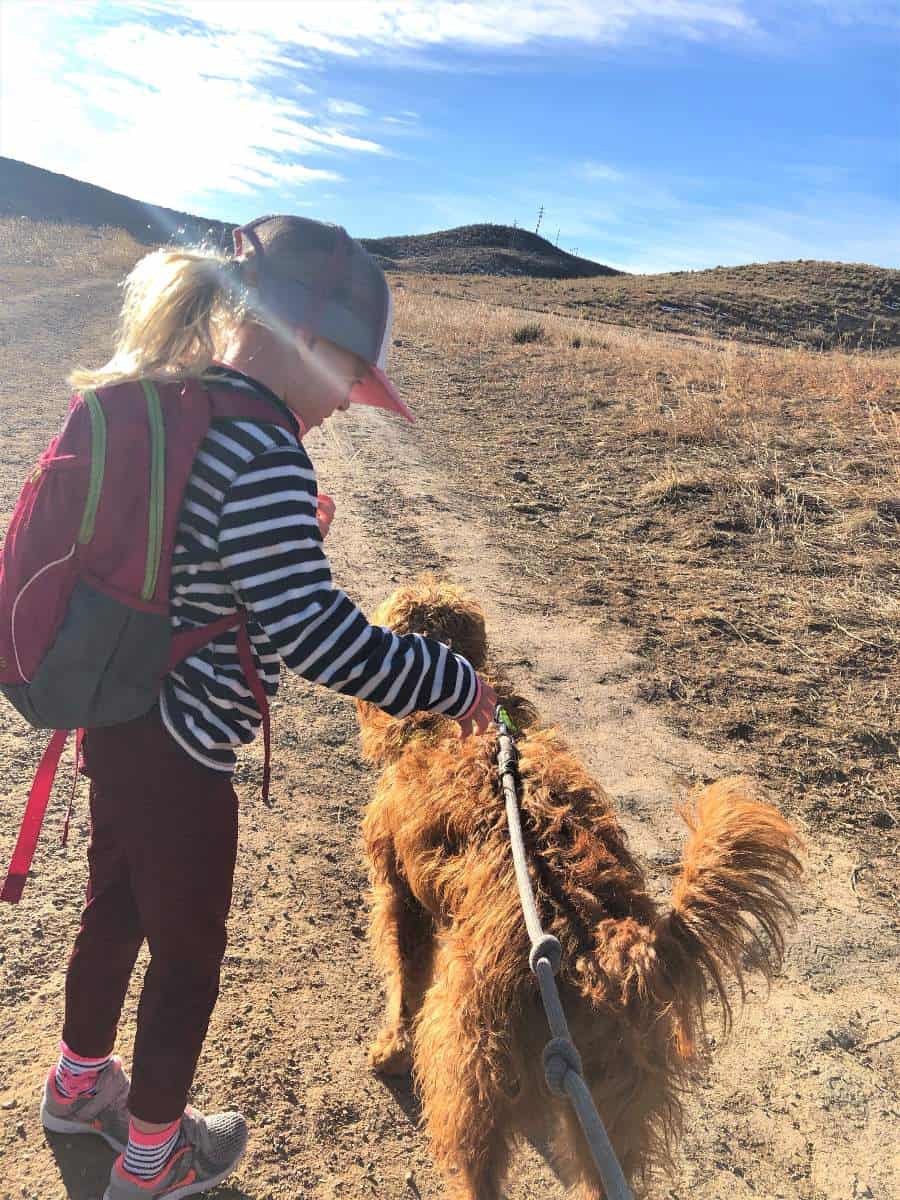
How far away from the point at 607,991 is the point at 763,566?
5.54m

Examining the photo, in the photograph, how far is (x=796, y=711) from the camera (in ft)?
16.3

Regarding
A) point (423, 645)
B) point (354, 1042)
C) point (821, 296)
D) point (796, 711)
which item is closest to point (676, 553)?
point (796, 711)

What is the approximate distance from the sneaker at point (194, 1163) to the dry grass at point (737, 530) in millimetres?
2903

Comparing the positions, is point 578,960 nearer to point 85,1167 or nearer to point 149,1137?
point 149,1137

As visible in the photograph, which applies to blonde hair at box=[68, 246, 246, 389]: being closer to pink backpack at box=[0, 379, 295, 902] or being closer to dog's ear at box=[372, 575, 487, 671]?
pink backpack at box=[0, 379, 295, 902]

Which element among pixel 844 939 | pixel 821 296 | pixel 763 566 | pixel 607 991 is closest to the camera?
pixel 607 991

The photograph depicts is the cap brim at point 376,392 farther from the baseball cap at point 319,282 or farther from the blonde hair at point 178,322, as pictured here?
the blonde hair at point 178,322

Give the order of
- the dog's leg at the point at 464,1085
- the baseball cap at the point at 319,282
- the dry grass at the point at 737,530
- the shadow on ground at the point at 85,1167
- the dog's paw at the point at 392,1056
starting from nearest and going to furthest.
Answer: the baseball cap at the point at 319,282
the dog's leg at the point at 464,1085
the shadow on ground at the point at 85,1167
the dog's paw at the point at 392,1056
the dry grass at the point at 737,530

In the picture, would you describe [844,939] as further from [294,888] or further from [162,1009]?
[162,1009]

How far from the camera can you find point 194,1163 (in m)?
2.34

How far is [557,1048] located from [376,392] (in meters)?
1.48

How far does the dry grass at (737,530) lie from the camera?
4816mm

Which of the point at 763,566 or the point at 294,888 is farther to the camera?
the point at 763,566

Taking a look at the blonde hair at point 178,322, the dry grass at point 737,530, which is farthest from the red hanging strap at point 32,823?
the dry grass at point 737,530
